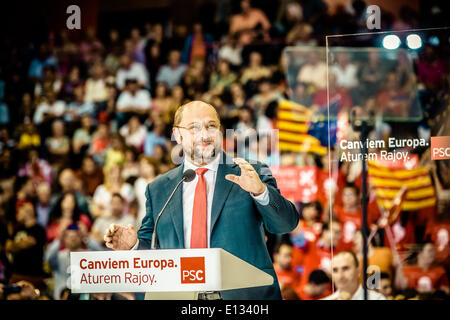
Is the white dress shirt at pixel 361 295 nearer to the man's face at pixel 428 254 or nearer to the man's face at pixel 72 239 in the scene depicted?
the man's face at pixel 428 254

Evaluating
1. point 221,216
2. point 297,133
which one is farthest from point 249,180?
point 297,133

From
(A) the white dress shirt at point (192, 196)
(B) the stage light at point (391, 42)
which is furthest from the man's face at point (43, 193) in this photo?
(B) the stage light at point (391, 42)

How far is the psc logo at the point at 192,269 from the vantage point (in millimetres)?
3551

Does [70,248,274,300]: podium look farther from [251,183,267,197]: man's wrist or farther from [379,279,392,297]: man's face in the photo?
[379,279,392,297]: man's face

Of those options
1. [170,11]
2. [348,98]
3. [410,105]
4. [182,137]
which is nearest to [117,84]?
[170,11]

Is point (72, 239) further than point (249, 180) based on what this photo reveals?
Yes

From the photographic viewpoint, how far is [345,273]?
3992mm

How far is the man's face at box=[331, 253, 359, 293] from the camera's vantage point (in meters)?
3.96

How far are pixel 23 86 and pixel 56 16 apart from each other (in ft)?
2.41

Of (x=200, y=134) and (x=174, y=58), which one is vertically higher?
(x=174, y=58)

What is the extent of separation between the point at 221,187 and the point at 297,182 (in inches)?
26.3

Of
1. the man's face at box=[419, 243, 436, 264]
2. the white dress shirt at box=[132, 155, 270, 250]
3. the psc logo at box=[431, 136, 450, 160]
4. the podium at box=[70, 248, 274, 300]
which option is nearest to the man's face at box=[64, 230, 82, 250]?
the podium at box=[70, 248, 274, 300]

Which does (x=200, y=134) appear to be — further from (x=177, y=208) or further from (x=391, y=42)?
(x=391, y=42)

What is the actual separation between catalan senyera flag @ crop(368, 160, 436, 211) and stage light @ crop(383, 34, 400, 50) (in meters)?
0.71
